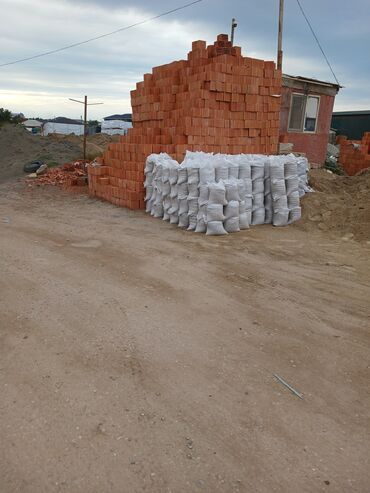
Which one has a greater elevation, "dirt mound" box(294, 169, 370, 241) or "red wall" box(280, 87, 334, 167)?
"red wall" box(280, 87, 334, 167)

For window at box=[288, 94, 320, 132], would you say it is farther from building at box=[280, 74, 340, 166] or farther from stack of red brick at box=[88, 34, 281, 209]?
stack of red brick at box=[88, 34, 281, 209]

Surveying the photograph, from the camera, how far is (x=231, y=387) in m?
2.85

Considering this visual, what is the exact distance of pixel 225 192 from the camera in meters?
7.20

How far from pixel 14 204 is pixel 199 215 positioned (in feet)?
19.3

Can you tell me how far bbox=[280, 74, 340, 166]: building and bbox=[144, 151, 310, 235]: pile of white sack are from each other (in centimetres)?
590

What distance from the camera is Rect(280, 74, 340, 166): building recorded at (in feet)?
44.8

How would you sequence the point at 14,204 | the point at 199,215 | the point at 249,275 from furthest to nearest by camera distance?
the point at 14,204
the point at 199,215
the point at 249,275

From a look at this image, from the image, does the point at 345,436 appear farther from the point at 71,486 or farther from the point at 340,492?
the point at 71,486

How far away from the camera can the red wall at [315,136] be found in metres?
13.8

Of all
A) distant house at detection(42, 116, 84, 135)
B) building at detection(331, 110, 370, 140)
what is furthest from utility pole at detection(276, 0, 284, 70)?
distant house at detection(42, 116, 84, 135)

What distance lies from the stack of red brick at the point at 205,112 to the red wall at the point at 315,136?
407 centimetres

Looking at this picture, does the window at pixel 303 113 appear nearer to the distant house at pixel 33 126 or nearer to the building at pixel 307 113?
the building at pixel 307 113

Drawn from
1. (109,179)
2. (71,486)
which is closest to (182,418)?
(71,486)

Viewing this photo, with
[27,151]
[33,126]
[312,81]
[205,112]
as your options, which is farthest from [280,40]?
[33,126]
